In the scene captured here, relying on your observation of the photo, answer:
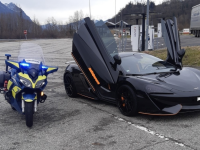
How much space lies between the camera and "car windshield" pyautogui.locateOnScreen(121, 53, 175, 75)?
5.73 metres

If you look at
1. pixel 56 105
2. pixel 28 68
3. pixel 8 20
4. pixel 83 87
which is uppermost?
pixel 8 20

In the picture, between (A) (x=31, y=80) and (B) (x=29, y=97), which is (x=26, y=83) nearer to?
(A) (x=31, y=80)

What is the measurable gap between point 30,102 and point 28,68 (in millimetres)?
655

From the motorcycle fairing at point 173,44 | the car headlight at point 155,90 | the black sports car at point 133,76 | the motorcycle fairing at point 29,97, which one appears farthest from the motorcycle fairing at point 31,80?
the motorcycle fairing at point 173,44

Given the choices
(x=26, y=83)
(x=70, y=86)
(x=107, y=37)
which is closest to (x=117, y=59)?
(x=107, y=37)

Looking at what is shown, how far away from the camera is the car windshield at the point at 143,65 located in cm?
573

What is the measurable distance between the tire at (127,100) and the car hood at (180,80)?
0.44 metres

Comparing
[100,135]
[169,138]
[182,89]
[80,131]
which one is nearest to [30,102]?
[80,131]

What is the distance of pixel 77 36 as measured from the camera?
6.05 meters

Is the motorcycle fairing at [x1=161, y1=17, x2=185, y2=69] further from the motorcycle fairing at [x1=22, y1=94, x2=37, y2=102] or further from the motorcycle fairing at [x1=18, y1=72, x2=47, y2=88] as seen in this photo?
the motorcycle fairing at [x1=22, y1=94, x2=37, y2=102]

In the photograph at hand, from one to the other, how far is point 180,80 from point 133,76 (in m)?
0.93

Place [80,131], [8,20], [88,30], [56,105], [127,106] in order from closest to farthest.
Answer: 1. [80,131]
2. [127,106]
3. [88,30]
4. [56,105]
5. [8,20]

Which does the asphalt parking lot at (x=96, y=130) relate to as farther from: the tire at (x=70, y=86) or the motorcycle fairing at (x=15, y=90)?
the tire at (x=70, y=86)

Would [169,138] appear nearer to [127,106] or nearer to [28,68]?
[127,106]
